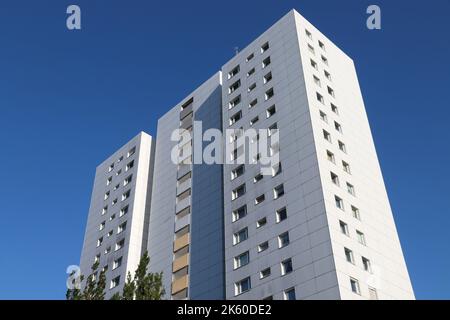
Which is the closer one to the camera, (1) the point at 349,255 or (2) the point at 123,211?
(1) the point at 349,255

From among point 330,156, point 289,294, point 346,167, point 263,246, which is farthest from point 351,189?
point 289,294

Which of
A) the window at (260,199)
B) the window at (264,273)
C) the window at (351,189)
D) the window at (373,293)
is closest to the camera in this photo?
the window at (373,293)

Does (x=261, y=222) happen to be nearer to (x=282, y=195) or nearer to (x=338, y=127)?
(x=282, y=195)

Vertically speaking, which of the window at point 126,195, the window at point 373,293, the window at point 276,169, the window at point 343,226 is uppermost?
the window at point 126,195

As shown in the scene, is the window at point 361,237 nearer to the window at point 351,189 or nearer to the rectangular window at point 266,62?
the window at point 351,189

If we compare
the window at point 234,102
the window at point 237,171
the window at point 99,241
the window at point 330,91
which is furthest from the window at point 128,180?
the window at point 330,91

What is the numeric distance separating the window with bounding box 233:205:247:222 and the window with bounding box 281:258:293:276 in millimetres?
7431

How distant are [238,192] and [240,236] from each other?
4.76 metres

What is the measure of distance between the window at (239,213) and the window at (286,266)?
24.4 feet

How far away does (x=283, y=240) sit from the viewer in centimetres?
3866

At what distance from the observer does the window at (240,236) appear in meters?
42.3

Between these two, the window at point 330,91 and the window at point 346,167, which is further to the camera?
the window at point 330,91
